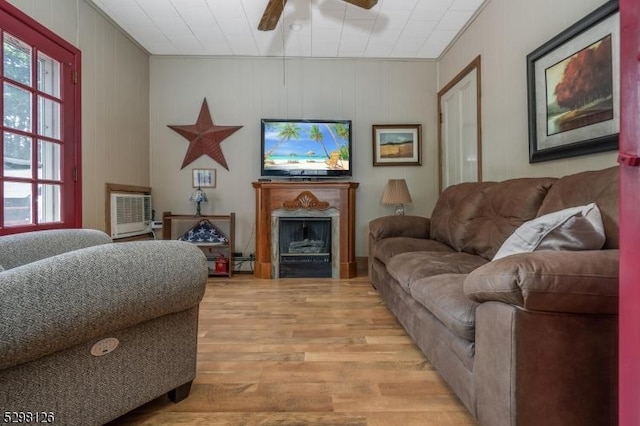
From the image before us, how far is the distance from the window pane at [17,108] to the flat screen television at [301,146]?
2.14 metres

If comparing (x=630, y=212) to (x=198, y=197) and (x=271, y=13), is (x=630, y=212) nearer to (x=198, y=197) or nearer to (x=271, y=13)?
(x=271, y=13)

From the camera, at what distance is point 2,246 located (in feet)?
4.34

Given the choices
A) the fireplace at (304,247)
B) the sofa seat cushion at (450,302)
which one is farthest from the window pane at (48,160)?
the sofa seat cushion at (450,302)

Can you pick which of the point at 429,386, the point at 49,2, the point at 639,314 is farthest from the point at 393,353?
the point at 49,2

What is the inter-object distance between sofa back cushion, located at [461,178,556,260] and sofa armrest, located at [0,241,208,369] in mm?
1758

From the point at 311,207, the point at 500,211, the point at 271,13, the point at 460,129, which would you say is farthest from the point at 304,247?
the point at 271,13

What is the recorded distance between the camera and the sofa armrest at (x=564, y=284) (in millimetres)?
939

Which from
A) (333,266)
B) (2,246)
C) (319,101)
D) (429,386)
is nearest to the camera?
(2,246)

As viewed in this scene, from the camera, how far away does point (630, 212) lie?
29.5 inches

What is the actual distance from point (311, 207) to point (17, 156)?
253 cm

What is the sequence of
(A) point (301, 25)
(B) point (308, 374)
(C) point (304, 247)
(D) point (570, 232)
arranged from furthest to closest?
1. (C) point (304, 247)
2. (A) point (301, 25)
3. (B) point (308, 374)
4. (D) point (570, 232)

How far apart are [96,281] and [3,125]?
1997 millimetres

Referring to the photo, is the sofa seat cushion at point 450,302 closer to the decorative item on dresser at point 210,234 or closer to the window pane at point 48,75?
the decorative item on dresser at point 210,234

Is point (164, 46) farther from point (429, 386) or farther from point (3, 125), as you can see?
point (429, 386)
